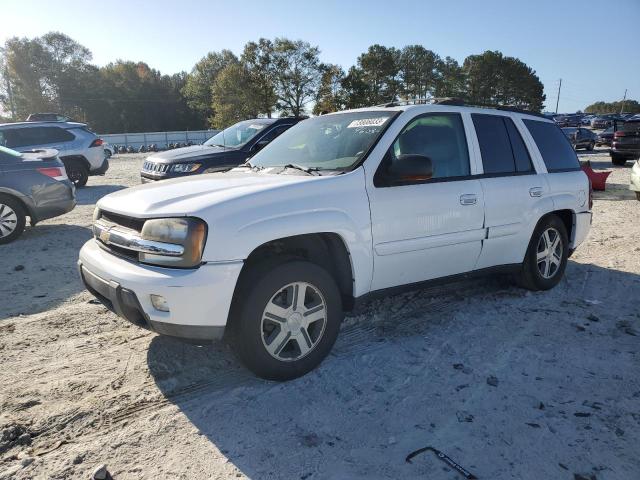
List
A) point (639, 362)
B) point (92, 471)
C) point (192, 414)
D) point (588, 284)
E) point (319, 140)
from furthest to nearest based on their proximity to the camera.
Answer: point (588, 284) < point (319, 140) < point (639, 362) < point (192, 414) < point (92, 471)

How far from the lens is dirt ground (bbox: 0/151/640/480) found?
246 centimetres

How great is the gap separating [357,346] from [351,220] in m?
1.07

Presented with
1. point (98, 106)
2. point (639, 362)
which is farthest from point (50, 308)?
point (98, 106)

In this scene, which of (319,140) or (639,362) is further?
(319,140)

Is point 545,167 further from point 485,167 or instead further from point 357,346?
point 357,346

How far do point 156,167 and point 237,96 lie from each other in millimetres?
45880

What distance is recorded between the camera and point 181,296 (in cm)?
274

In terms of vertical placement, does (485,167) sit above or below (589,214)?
above

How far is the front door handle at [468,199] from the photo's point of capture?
395 centimetres

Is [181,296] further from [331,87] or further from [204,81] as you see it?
[204,81]

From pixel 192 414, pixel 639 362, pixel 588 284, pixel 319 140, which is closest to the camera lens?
pixel 192 414

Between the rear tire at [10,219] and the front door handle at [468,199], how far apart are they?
6.58 m

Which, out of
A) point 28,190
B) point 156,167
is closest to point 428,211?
point 28,190

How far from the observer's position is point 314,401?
118 inches
